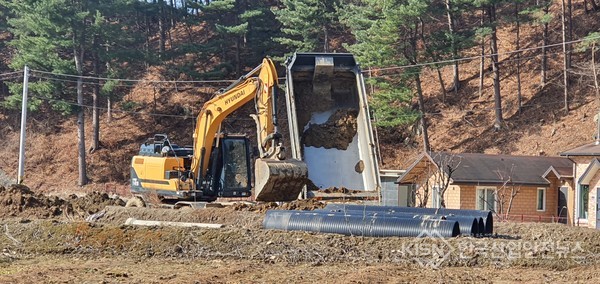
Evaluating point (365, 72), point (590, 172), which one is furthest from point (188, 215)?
point (365, 72)

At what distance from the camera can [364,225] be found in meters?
12.9

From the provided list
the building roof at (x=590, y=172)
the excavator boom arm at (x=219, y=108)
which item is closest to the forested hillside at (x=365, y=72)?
the building roof at (x=590, y=172)

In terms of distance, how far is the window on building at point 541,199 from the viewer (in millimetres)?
27016

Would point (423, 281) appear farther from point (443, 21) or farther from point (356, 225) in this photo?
point (443, 21)

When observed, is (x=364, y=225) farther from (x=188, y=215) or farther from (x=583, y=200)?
(x=583, y=200)

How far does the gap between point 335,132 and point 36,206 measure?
8.00m

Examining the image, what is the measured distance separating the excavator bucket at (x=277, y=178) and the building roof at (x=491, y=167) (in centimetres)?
934

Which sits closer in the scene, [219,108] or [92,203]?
[219,108]

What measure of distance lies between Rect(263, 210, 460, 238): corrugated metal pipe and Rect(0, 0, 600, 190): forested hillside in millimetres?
21783

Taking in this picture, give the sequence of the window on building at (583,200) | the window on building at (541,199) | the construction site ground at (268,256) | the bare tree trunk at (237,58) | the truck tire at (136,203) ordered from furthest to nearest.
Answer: the bare tree trunk at (237,58) < the window on building at (541,199) < the window on building at (583,200) < the truck tire at (136,203) < the construction site ground at (268,256)

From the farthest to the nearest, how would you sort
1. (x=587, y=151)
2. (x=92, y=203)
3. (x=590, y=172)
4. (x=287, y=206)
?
1. (x=587, y=151)
2. (x=590, y=172)
3. (x=92, y=203)
4. (x=287, y=206)

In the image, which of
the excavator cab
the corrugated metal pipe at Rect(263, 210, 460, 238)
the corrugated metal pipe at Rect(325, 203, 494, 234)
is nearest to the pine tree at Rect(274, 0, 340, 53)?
the excavator cab

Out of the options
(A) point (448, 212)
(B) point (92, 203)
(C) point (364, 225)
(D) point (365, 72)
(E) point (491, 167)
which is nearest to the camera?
(C) point (364, 225)

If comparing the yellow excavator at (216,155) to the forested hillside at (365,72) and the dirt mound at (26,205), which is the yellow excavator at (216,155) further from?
the forested hillside at (365,72)
